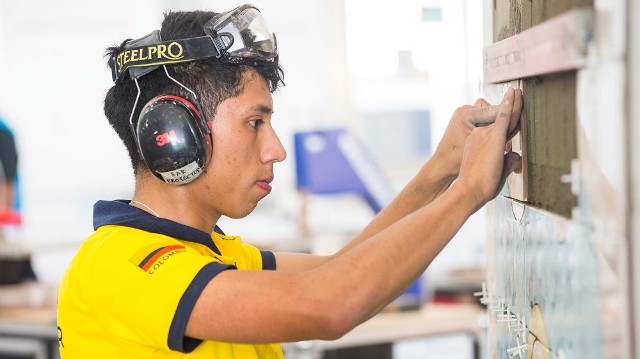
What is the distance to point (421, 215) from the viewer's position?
1.13 meters

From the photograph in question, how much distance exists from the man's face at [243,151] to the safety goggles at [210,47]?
5 centimetres

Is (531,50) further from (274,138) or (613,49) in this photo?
(274,138)

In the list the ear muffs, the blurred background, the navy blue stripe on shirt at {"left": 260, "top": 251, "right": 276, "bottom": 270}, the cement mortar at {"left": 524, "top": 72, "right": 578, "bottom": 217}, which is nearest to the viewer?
the cement mortar at {"left": 524, "top": 72, "right": 578, "bottom": 217}

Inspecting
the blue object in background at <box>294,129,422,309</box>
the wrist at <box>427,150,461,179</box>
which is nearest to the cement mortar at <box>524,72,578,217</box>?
the wrist at <box>427,150,461,179</box>

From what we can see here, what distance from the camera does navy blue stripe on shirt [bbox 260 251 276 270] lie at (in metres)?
1.64

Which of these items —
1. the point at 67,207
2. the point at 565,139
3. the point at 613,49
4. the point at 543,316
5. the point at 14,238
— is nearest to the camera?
the point at 613,49

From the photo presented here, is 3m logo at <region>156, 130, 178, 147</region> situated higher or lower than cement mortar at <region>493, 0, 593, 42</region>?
lower

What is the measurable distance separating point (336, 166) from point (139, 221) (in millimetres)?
2478

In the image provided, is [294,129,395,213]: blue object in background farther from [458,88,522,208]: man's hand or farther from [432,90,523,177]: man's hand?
[458,88,522,208]: man's hand

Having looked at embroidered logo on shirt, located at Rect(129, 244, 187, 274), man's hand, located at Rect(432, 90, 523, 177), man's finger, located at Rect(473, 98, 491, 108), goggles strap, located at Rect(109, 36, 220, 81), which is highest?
goggles strap, located at Rect(109, 36, 220, 81)

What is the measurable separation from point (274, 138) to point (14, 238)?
12.3ft

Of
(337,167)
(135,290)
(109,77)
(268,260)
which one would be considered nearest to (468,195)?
(135,290)

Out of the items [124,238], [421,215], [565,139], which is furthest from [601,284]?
[124,238]

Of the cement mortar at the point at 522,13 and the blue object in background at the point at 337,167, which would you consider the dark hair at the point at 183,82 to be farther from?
the blue object in background at the point at 337,167
